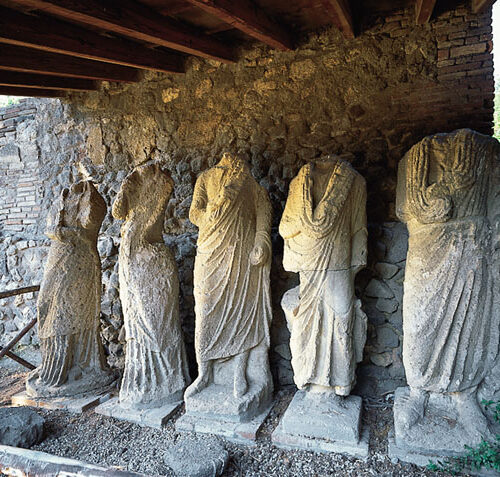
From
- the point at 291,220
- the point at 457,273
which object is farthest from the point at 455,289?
the point at 291,220

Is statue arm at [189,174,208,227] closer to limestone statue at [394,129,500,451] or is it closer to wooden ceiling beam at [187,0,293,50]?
wooden ceiling beam at [187,0,293,50]

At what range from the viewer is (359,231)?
3.09 metres

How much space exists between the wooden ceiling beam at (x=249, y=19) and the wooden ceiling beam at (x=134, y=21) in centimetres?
38

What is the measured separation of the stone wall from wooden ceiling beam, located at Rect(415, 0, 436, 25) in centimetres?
10

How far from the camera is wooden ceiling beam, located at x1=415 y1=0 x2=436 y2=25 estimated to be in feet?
9.99

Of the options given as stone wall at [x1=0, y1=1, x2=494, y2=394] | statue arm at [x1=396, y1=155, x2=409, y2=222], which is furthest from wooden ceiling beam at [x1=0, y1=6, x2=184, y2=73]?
statue arm at [x1=396, y1=155, x2=409, y2=222]

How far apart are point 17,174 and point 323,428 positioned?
16.8ft

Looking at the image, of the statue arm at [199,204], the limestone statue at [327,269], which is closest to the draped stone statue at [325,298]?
the limestone statue at [327,269]

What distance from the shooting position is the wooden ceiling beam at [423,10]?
3.04 metres

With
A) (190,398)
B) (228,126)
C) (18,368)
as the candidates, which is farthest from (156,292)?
(18,368)

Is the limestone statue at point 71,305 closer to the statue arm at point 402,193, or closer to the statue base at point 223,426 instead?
the statue base at point 223,426

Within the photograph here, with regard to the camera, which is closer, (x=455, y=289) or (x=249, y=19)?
(x=455, y=289)

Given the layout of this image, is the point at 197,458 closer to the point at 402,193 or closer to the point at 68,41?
the point at 402,193

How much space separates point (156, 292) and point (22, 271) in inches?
121
